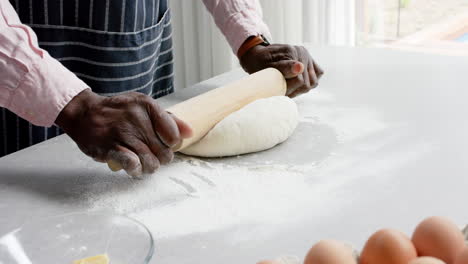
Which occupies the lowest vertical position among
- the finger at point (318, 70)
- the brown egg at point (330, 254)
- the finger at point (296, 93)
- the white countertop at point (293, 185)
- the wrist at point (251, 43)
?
the white countertop at point (293, 185)

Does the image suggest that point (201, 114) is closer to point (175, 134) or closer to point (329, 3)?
point (175, 134)

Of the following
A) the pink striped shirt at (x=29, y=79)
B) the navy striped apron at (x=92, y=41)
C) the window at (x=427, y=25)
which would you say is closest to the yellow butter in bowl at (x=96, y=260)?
the pink striped shirt at (x=29, y=79)

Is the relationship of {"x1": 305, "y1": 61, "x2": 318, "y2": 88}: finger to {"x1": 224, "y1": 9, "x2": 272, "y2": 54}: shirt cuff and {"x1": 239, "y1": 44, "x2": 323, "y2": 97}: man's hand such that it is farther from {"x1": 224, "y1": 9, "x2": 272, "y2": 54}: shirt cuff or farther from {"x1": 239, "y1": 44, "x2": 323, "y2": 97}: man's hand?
{"x1": 224, "y1": 9, "x2": 272, "y2": 54}: shirt cuff

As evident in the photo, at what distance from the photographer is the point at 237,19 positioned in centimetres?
141

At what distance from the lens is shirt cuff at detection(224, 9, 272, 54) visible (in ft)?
4.55

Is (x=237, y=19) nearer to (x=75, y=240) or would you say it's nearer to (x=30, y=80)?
(x=30, y=80)

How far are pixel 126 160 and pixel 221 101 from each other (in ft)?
0.84

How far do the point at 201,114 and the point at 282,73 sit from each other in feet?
0.89

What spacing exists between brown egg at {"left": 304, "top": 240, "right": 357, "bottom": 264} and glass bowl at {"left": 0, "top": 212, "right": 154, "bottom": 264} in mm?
199

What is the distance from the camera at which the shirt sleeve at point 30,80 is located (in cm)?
95

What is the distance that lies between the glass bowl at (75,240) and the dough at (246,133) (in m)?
0.31

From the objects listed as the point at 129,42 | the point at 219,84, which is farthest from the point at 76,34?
the point at 219,84

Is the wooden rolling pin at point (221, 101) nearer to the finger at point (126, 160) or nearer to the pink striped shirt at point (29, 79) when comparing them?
the finger at point (126, 160)

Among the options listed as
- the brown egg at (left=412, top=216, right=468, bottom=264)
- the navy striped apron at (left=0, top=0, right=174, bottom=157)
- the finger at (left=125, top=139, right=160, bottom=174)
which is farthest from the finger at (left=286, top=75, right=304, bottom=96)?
the brown egg at (left=412, top=216, right=468, bottom=264)
